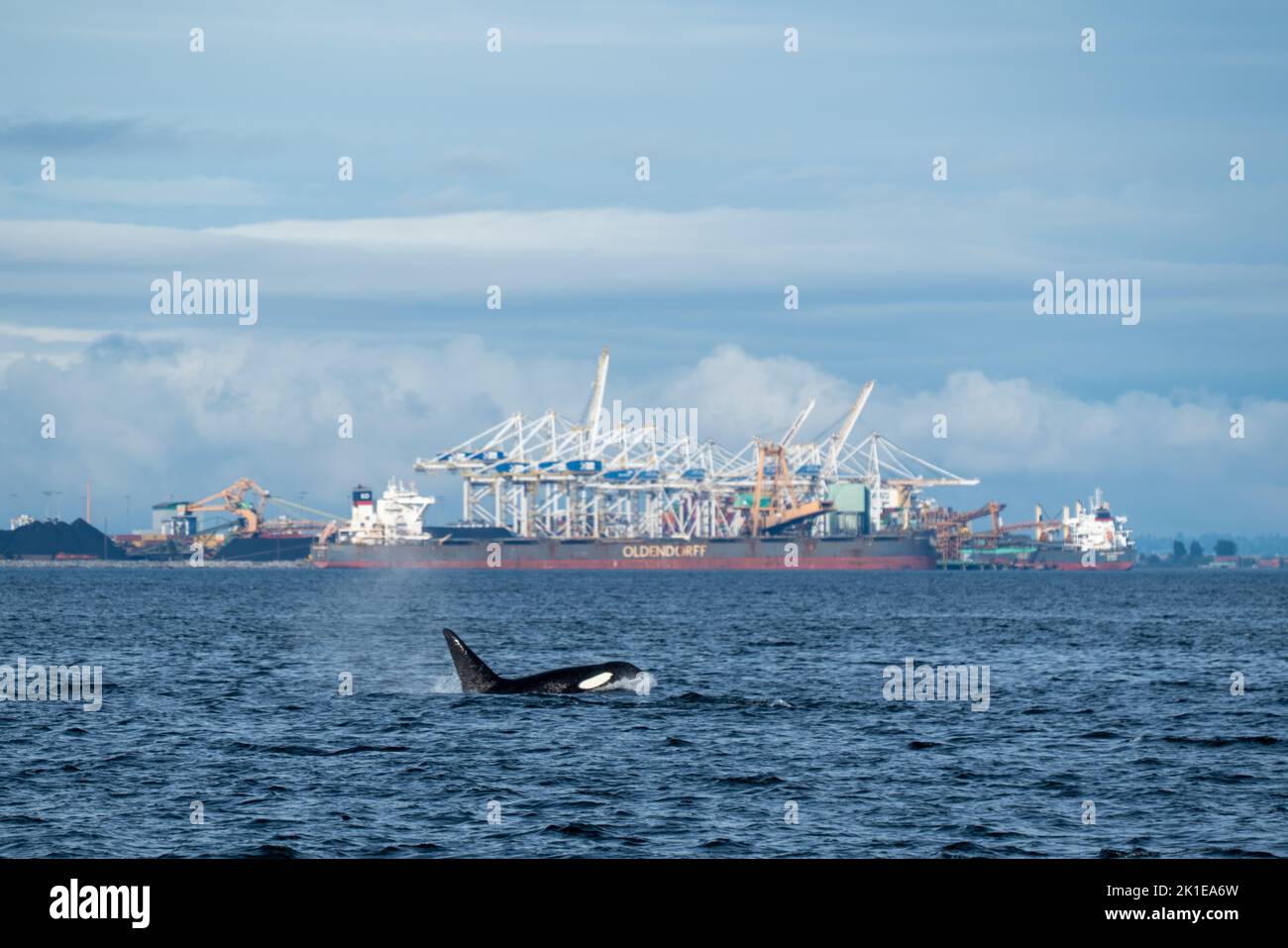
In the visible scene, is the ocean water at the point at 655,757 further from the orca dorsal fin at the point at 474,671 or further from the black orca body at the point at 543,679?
the orca dorsal fin at the point at 474,671

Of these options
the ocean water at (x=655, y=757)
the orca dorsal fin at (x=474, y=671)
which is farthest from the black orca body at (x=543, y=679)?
the ocean water at (x=655, y=757)

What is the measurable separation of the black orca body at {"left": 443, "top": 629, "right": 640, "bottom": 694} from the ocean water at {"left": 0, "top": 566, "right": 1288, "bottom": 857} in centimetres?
60

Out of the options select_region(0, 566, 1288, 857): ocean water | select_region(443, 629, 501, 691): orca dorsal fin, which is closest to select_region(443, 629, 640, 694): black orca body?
select_region(443, 629, 501, 691): orca dorsal fin

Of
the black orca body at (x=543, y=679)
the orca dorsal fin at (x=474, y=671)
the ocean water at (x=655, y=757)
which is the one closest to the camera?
the ocean water at (x=655, y=757)

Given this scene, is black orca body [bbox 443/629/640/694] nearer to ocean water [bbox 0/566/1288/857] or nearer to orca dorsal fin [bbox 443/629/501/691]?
orca dorsal fin [bbox 443/629/501/691]

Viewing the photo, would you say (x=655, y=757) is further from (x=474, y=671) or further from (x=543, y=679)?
(x=474, y=671)

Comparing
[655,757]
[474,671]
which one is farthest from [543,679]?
[655,757]

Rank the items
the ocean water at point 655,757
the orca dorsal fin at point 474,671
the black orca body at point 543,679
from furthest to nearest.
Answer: the orca dorsal fin at point 474,671 → the black orca body at point 543,679 → the ocean water at point 655,757

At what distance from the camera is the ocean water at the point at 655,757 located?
869 inches

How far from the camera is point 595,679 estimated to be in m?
39.3

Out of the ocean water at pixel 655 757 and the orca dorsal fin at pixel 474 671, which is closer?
the ocean water at pixel 655 757

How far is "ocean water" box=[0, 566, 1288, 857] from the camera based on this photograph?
2208 cm

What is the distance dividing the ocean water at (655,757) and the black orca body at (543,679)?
1.98 feet
